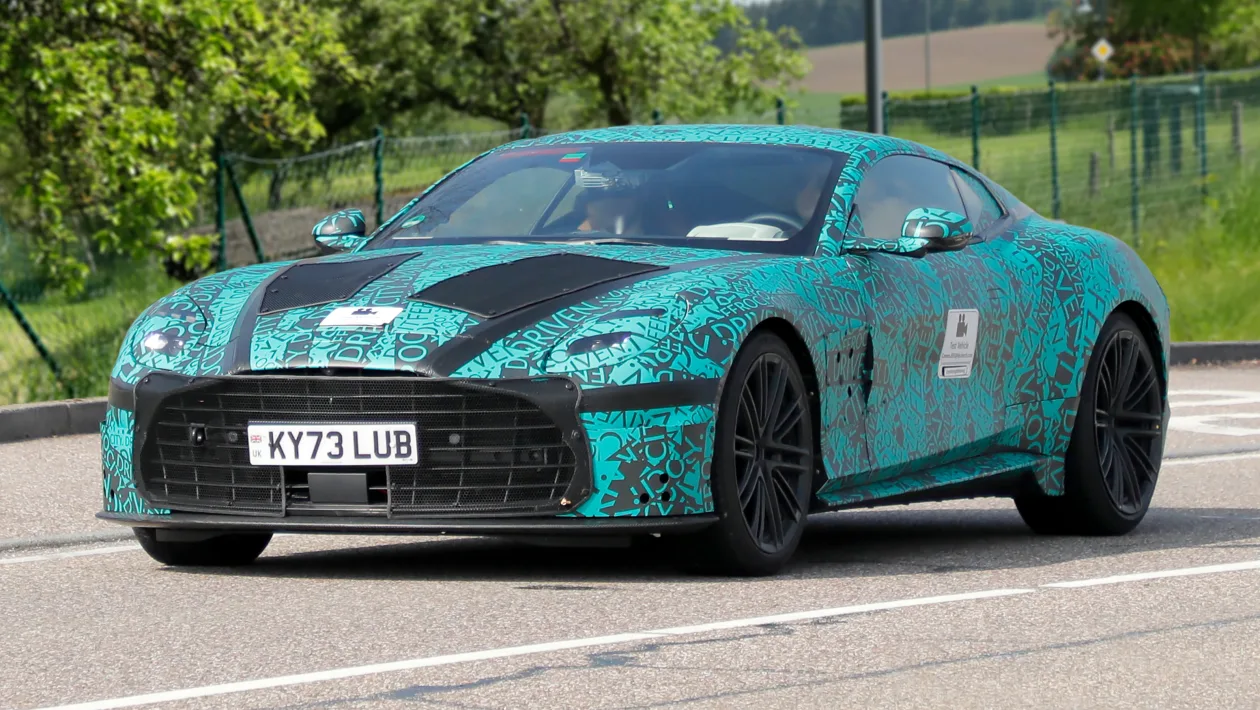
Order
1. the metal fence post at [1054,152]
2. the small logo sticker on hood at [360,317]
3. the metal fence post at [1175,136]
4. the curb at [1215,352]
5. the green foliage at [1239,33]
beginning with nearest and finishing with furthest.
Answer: the small logo sticker on hood at [360,317] → the curb at [1215,352] → the metal fence post at [1054,152] → the metal fence post at [1175,136] → the green foliage at [1239,33]

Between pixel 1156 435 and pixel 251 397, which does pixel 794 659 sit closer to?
pixel 251 397

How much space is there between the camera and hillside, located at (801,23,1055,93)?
12256cm

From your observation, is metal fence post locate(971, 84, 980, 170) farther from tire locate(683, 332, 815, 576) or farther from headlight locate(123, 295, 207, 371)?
headlight locate(123, 295, 207, 371)

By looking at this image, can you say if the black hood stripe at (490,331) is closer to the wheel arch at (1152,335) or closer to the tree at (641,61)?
the wheel arch at (1152,335)

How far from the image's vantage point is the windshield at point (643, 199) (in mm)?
7484

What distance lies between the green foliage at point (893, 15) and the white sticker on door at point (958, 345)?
126329 millimetres

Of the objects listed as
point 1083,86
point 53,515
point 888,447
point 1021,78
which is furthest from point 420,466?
point 1021,78

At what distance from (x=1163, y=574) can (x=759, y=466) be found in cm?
138

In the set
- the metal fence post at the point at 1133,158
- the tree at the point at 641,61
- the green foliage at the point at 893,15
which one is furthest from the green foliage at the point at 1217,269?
the green foliage at the point at 893,15

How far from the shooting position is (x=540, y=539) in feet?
21.3

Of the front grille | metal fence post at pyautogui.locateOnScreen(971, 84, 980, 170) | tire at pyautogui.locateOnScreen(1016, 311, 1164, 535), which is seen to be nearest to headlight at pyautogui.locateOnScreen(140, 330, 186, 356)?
the front grille

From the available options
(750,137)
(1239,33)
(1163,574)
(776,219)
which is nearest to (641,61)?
(1239,33)

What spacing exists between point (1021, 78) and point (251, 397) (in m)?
125

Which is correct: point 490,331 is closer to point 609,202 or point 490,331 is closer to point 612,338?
point 612,338
